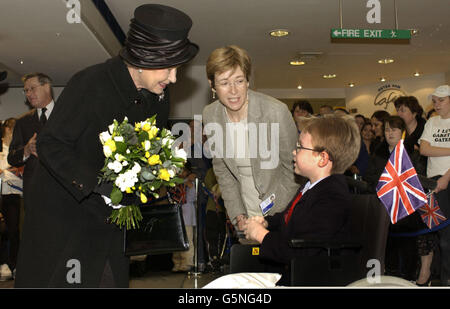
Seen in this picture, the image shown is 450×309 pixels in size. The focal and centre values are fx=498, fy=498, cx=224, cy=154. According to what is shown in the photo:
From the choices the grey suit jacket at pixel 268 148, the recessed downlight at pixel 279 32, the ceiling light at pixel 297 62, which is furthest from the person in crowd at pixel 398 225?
the ceiling light at pixel 297 62

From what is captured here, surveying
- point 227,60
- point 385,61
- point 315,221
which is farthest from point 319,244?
point 385,61

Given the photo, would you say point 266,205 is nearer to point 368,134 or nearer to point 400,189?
point 400,189

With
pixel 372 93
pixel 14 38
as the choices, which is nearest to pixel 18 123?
pixel 14 38

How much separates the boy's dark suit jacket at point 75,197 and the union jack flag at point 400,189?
1.11 meters

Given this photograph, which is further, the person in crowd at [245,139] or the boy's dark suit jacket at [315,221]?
the person in crowd at [245,139]

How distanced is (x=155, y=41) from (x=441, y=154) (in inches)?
139

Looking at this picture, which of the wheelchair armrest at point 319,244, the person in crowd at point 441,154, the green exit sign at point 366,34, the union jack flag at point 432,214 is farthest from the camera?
the green exit sign at point 366,34

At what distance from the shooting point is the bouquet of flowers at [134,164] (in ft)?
5.37

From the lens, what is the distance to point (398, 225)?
4.48 metres

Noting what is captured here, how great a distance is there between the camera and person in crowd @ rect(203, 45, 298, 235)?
2578 mm

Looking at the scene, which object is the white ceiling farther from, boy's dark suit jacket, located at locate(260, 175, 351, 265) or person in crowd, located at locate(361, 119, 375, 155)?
boy's dark suit jacket, located at locate(260, 175, 351, 265)

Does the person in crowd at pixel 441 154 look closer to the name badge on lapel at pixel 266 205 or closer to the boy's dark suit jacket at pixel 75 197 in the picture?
the name badge on lapel at pixel 266 205

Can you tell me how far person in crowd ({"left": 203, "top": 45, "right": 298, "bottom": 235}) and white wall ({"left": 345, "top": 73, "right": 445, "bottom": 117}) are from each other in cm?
1024

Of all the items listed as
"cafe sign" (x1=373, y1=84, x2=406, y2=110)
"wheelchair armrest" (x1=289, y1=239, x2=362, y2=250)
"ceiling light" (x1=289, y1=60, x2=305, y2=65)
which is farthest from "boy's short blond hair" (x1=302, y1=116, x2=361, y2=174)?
"cafe sign" (x1=373, y1=84, x2=406, y2=110)
